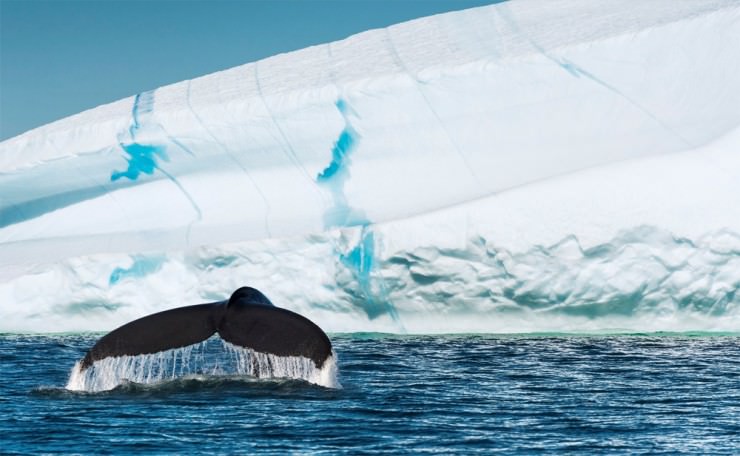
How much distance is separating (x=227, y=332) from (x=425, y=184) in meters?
11.6

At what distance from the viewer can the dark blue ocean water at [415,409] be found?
862 cm

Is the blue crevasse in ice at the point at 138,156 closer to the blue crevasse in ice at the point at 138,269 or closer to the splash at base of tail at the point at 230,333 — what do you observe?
the blue crevasse in ice at the point at 138,269

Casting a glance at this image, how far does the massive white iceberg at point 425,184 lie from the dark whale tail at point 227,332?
7.86 m

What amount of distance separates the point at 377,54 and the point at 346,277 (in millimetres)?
7538

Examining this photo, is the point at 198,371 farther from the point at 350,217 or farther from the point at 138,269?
the point at 350,217

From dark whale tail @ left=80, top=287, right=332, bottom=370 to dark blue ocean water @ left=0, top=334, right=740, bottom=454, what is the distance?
1.77ft

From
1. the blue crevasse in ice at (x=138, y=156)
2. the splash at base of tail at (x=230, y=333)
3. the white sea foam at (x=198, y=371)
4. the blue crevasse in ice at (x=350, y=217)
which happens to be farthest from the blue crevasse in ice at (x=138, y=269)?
the splash at base of tail at (x=230, y=333)

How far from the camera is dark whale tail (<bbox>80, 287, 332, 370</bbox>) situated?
976cm

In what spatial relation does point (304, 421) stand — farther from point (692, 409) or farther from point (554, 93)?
point (554, 93)

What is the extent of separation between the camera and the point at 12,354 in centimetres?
1526

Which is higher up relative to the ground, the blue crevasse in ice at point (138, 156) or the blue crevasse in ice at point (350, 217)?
the blue crevasse in ice at point (138, 156)

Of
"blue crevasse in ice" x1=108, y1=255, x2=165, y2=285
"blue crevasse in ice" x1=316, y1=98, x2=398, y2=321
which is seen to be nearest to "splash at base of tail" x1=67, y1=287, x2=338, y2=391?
"blue crevasse in ice" x1=316, y1=98, x2=398, y2=321

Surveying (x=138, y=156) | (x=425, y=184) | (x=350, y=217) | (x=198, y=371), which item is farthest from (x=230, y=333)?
(x=138, y=156)

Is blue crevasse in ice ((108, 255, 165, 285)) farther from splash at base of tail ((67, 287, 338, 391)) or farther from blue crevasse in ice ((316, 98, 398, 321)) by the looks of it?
splash at base of tail ((67, 287, 338, 391))
